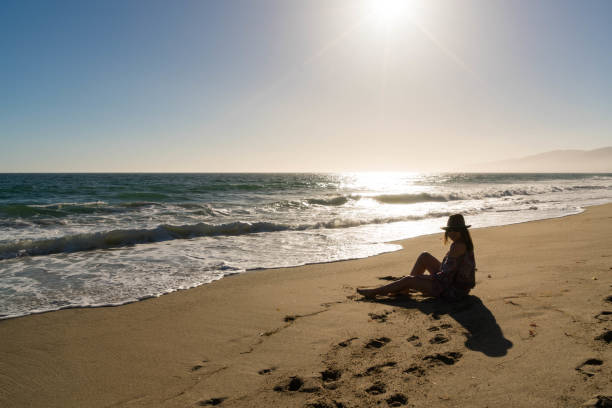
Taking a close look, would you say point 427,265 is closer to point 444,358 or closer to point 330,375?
point 444,358

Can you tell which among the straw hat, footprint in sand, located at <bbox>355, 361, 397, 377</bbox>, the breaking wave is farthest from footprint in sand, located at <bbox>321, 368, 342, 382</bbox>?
the breaking wave

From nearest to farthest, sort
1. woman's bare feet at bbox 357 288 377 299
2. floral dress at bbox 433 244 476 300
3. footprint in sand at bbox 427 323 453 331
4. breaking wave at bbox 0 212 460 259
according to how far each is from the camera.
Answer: footprint in sand at bbox 427 323 453 331 → floral dress at bbox 433 244 476 300 → woman's bare feet at bbox 357 288 377 299 → breaking wave at bbox 0 212 460 259

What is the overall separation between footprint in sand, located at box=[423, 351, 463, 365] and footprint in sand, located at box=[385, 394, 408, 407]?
54 cm

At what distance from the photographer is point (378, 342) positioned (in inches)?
126

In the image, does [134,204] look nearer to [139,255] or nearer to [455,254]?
[139,255]

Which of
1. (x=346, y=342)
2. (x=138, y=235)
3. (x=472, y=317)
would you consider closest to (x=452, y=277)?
(x=472, y=317)

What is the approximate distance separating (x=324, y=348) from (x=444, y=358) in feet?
3.22

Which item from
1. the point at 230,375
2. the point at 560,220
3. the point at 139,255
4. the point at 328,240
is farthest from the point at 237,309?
the point at 560,220

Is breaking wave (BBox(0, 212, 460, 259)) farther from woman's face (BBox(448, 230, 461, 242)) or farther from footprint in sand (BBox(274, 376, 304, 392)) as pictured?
Answer: footprint in sand (BBox(274, 376, 304, 392))

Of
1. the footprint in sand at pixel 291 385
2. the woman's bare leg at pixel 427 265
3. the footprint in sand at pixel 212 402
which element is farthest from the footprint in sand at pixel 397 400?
the woman's bare leg at pixel 427 265

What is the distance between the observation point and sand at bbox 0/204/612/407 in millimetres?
2438

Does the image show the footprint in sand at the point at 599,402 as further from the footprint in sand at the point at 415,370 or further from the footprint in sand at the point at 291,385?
the footprint in sand at the point at 291,385

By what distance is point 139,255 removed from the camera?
25.0 ft

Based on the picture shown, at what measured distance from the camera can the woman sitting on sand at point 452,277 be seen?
4.36 meters
